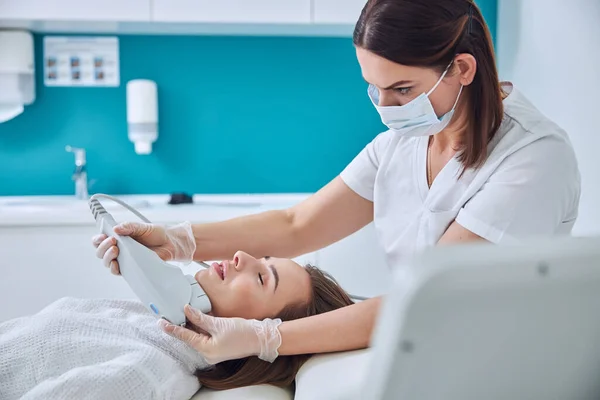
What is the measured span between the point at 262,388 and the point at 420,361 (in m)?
0.71

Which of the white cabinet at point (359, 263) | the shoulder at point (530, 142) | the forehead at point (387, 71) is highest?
the forehead at point (387, 71)

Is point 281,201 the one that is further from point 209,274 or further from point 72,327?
point 72,327

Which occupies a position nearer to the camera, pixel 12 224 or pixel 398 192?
pixel 398 192

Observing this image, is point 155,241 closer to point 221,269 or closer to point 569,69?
point 221,269

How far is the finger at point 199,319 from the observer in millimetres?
1350

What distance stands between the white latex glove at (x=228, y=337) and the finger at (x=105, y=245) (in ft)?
0.77

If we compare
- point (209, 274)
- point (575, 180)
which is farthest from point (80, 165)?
point (575, 180)

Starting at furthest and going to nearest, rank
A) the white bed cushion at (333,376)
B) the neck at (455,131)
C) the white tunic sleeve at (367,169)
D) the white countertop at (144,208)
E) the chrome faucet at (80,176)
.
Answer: the chrome faucet at (80,176) < the white countertop at (144,208) < the white tunic sleeve at (367,169) < the neck at (455,131) < the white bed cushion at (333,376)

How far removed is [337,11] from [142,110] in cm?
102

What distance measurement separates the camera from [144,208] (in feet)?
9.71

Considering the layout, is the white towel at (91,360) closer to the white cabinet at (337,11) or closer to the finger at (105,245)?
the finger at (105,245)

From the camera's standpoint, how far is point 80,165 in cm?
324

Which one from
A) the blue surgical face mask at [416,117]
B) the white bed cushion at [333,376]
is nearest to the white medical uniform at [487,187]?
the blue surgical face mask at [416,117]

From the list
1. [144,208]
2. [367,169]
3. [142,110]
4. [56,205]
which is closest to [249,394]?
[367,169]
